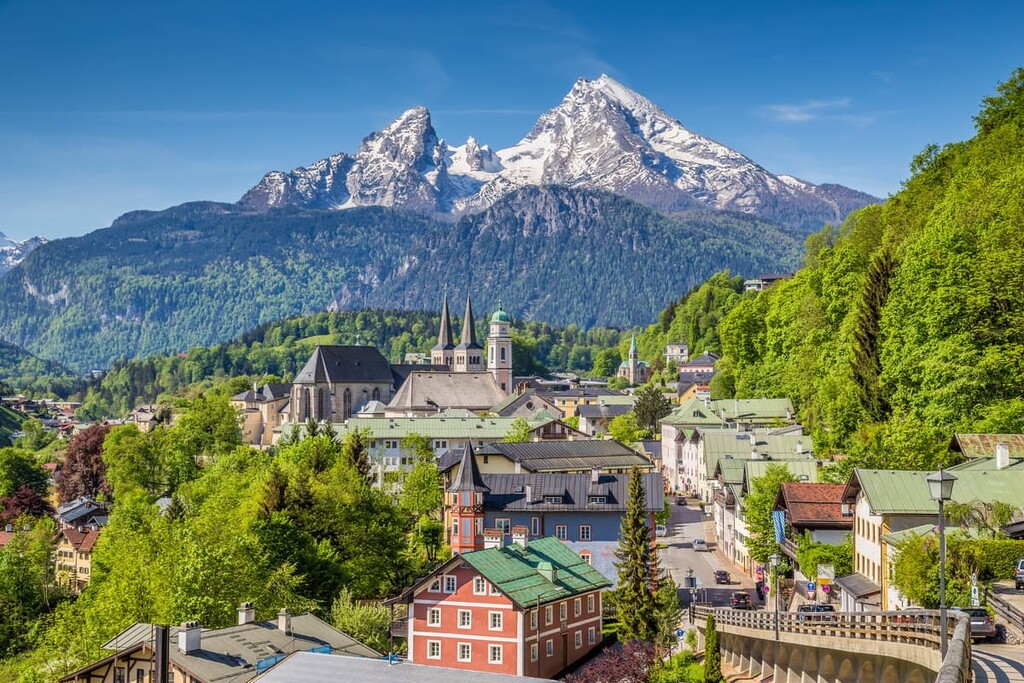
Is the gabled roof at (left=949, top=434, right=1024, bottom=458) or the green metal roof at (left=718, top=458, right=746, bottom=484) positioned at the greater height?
the gabled roof at (left=949, top=434, right=1024, bottom=458)

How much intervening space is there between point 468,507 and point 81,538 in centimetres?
5465

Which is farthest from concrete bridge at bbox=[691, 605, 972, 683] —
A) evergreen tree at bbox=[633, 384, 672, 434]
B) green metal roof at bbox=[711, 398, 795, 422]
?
evergreen tree at bbox=[633, 384, 672, 434]

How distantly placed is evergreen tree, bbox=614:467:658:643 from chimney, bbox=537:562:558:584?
347cm

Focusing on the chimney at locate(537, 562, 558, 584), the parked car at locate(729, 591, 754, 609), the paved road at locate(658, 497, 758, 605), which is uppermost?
the chimney at locate(537, 562, 558, 584)

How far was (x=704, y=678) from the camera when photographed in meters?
48.4

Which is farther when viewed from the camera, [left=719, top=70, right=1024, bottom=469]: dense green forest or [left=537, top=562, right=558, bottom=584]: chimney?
[left=537, top=562, right=558, bottom=584]: chimney

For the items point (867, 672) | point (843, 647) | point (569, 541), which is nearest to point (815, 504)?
point (569, 541)

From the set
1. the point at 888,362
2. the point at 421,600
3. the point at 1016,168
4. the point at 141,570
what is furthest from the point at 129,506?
the point at 1016,168

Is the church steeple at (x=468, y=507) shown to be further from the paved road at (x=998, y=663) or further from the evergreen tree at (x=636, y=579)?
the paved road at (x=998, y=663)

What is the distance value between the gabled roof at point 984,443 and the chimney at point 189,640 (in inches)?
1331

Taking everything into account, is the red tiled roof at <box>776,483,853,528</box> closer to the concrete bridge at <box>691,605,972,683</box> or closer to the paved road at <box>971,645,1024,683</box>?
the concrete bridge at <box>691,605,972,683</box>

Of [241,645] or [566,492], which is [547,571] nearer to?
[566,492]

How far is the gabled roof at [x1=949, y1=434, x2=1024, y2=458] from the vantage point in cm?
5684

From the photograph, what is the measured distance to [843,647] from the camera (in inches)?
1379
